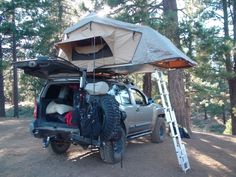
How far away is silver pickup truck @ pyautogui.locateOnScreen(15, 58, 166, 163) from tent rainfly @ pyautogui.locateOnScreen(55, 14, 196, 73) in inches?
19.9

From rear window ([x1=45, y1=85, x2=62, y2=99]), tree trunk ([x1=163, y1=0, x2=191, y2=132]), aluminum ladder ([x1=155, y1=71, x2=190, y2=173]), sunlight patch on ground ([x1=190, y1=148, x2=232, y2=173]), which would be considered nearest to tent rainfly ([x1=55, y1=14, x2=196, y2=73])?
aluminum ladder ([x1=155, y1=71, x2=190, y2=173])

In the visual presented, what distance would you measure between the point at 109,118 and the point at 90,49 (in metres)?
2.04

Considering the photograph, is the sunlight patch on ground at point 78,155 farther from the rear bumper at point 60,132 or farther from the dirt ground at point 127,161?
the rear bumper at point 60,132

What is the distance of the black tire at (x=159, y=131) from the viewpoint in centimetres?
1026

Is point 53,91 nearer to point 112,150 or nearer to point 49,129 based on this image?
point 49,129

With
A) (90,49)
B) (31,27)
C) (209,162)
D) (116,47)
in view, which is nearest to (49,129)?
(90,49)

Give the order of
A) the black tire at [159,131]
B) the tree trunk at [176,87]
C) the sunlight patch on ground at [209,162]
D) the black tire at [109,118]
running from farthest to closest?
1. the tree trunk at [176,87]
2. the black tire at [159,131]
3. the sunlight patch on ground at [209,162]
4. the black tire at [109,118]

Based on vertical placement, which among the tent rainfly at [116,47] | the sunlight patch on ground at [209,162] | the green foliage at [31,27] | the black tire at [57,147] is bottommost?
the sunlight patch on ground at [209,162]

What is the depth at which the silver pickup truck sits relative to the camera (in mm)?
7051

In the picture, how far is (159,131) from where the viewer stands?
34.3 feet

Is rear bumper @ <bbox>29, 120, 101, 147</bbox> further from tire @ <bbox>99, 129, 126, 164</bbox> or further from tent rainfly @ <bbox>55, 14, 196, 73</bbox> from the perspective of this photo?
tent rainfly @ <bbox>55, 14, 196, 73</bbox>

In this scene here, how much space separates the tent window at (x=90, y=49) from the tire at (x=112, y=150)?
1840 mm

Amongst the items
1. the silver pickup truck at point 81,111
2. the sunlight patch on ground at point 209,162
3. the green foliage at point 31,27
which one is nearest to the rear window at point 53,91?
the silver pickup truck at point 81,111

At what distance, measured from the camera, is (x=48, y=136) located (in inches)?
297
